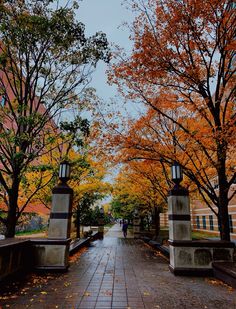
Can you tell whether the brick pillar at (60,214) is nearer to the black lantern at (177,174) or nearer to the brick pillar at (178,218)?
the brick pillar at (178,218)

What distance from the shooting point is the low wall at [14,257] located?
17.2 ft

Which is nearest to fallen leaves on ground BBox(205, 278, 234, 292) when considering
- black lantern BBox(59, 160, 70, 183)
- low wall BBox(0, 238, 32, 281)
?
low wall BBox(0, 238, 32, 281)

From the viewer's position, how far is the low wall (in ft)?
17.2

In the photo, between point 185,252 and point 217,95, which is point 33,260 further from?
point 217,95

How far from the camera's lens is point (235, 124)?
23.8 feet

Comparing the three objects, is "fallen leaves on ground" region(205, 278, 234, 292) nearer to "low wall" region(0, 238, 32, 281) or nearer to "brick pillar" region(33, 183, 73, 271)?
"brick pillar" region(33, 183, 73, 271)

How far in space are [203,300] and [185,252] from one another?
234cm

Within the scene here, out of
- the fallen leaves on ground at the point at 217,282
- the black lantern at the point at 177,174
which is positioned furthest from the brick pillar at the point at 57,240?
the fallen leaves on ground at the point at 217,282

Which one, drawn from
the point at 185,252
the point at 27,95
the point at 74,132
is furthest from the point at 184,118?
the point at 27,95

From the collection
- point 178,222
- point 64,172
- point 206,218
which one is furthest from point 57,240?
point 206,218

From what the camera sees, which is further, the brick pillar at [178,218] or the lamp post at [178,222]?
the brick pillar at [178,218]

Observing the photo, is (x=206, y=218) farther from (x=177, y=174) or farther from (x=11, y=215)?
(x=11, y=215)

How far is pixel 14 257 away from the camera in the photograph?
5840 mm

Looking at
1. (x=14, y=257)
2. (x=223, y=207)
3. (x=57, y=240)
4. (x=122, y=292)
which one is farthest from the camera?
(x=223, y=207)
